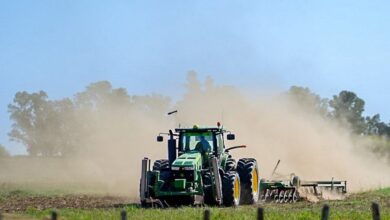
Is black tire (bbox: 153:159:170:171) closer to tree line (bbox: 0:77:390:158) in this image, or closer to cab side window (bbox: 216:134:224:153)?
cab side window (bbox: 216:134:224:153)

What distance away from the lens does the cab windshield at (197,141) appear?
109 feet

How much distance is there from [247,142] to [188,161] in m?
23.2

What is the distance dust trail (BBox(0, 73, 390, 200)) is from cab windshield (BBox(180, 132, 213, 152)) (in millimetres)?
13187

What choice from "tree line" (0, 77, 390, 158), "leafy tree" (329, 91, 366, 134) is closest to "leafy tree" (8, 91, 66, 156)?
"tree line" (0, 77, 390, 158)

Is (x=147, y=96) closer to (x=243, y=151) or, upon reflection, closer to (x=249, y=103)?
(x=249, y=103)

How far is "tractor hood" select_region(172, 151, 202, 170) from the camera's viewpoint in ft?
103

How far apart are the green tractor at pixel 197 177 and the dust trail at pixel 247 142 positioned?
1345 cm

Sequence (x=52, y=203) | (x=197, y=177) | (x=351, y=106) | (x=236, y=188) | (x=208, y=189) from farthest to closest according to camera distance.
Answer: (x=351, y=106) < (x=52, y=203) < (x=236, y=188) < (x=208, y=189) < (x=197, y=177)

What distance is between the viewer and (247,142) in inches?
2153

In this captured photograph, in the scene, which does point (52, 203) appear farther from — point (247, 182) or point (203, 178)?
point (247, 182)

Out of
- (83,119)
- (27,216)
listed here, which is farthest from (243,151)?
(83,119)

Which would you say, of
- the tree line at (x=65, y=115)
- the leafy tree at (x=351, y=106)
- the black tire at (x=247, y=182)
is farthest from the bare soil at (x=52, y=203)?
the leafy tree at (x=351, y=106)

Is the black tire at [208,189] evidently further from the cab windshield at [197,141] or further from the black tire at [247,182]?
the black tire at [247,182]

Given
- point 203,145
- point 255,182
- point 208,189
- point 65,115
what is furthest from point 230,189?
point 65,115
